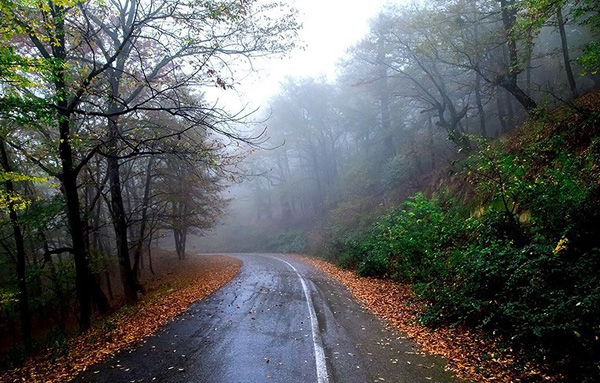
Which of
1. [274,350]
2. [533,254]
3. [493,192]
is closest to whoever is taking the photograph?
[274,350]

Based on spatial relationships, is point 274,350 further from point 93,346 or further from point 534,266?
point 534,266

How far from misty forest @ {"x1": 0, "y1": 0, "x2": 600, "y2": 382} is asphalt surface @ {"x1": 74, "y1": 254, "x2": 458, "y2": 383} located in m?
1.31

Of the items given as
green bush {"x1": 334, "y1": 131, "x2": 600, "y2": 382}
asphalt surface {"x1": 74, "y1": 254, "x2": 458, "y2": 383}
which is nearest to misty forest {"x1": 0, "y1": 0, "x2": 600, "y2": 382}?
green bush {"x1": 334, "y1": 131, "x2": 600, "y2": 382}

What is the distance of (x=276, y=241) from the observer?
35.2 meters

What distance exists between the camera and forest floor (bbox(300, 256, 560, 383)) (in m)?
4.53

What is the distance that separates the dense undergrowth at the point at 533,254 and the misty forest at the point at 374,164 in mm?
34

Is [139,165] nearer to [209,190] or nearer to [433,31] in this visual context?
[209,190]

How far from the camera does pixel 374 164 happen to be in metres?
26.2

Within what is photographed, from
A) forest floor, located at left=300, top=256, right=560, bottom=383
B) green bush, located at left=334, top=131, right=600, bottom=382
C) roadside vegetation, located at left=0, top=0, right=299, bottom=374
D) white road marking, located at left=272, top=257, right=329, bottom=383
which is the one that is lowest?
forest floor, located at left=300, top=256, right=560, bottom=383

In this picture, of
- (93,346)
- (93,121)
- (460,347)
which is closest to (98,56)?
(93,121)

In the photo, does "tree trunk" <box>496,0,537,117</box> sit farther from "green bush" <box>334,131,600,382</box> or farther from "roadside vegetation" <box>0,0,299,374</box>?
"roadside vegetation" <box>0,0,299,374</box>

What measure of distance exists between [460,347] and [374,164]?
21518 millimetres

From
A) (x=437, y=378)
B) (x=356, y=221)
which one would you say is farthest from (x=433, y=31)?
(x=437, y=378)

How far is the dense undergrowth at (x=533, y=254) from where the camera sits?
14.8 ft
